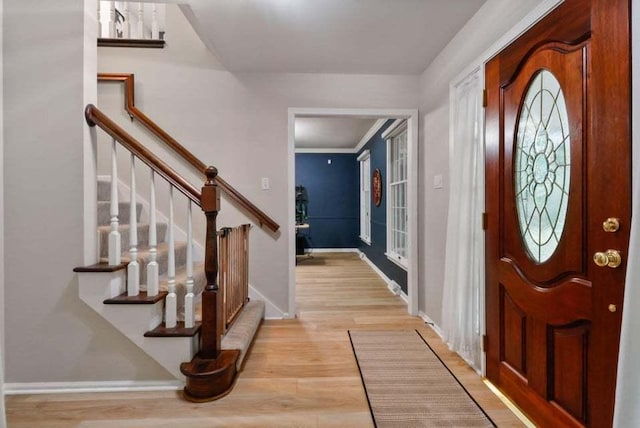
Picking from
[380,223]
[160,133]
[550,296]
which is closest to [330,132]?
[380,223]

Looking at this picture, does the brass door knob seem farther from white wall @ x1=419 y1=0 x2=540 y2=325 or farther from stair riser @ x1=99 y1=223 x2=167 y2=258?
stair riser @ x1=99 y1=223 x2=167 y2=258

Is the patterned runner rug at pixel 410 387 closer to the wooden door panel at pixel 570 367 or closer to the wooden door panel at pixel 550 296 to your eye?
the wooden door panel at pixel 570 367

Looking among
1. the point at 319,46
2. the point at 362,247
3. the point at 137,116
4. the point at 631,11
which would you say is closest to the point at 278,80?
the point at 319,46

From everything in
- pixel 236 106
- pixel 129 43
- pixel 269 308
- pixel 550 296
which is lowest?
pixel 269 308

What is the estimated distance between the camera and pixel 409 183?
123 inches

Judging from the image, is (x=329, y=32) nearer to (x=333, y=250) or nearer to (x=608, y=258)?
(x=608, y=258)

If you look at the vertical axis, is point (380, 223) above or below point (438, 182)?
below

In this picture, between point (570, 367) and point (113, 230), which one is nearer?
point (570, 367)

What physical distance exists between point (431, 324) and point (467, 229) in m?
1.18

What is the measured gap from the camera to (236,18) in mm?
2178

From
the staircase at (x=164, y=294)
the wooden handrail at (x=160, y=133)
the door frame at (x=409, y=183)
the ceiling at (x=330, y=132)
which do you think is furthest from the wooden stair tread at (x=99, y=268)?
the ceiling at (x=330, y=132)

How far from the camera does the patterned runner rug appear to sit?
162 centimetres

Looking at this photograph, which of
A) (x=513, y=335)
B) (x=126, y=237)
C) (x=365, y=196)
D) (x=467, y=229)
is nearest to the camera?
(x=513, y=335)

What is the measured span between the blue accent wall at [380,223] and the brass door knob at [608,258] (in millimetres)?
2774
